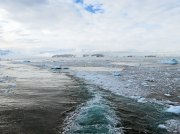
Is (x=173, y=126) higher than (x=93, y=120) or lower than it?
lower

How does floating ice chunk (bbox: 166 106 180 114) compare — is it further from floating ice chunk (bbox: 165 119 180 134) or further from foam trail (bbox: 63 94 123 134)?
foam trail (bbox: 63 94 123 134)

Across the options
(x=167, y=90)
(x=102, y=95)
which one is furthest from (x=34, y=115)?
(x=167, y=90)

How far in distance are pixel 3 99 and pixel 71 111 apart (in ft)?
17.3

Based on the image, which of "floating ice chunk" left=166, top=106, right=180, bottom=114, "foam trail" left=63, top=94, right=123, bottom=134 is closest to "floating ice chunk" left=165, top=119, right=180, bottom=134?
"floating ice chunk" left=166, top=106, right=180, bottom=114

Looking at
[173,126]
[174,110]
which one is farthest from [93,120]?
[174,110]

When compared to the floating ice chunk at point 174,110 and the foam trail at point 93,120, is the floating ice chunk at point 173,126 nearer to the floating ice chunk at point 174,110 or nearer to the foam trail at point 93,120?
the floating ice chunk at point 174,110

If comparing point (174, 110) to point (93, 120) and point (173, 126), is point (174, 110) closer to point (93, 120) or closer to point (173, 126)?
point (173, 126)

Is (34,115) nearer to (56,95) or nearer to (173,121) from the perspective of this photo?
(56,95)

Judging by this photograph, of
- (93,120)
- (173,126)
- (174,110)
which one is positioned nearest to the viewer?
(173,126)

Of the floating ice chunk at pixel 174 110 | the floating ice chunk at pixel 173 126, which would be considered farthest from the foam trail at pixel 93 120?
the floating ice chunk at pixel 174 110

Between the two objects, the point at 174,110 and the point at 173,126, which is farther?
the point at 174,110

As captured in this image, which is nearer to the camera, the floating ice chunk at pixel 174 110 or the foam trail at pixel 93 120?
the foam trail at pixel 93 120

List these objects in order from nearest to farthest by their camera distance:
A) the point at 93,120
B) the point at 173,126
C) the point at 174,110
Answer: the point at 173,126
the point at 93,120
the point at 174,110

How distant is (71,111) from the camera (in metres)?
12.3
